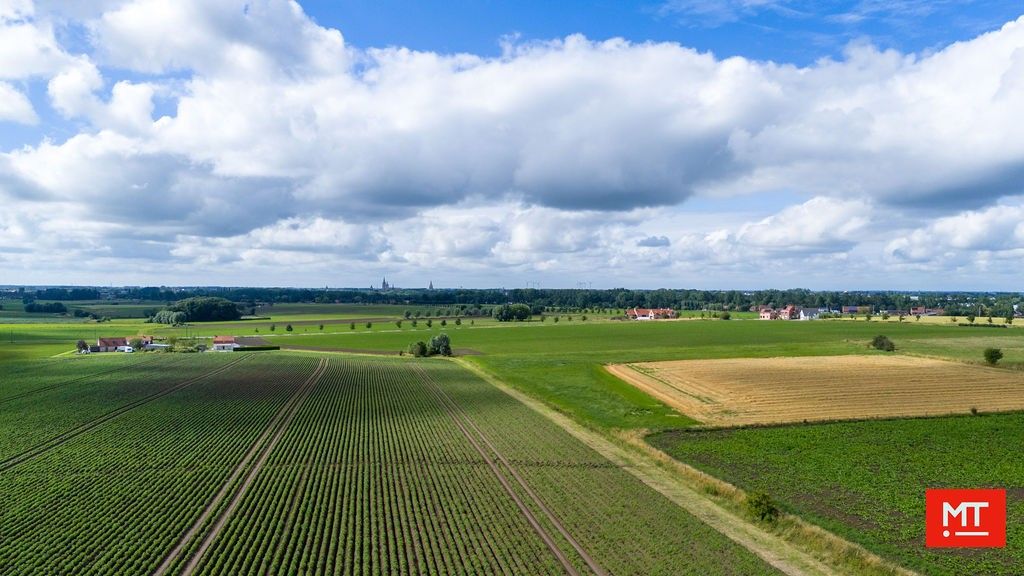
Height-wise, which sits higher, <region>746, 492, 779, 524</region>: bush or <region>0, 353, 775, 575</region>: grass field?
<region>746, 492, 779, 524</region>: bush

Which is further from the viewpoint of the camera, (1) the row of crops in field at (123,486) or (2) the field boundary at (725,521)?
(1) the row of crops in field at (123,486)

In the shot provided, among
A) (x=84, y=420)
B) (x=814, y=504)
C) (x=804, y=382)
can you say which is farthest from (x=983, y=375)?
(x=84, y=420)

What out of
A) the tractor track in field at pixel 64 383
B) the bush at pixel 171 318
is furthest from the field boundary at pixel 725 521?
the bush at pixel 171 318

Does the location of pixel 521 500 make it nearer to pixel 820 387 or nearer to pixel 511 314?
pixel 820 387

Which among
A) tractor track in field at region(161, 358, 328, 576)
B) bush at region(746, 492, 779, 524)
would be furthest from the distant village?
bush at region(746, 492, 779, 524)

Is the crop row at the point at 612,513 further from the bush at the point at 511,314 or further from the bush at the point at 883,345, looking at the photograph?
the bush at the point at 511,314

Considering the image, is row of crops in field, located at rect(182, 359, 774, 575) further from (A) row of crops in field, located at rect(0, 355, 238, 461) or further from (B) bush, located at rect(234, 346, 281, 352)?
(B) bush, located at rect(234, 346, 281, 352)

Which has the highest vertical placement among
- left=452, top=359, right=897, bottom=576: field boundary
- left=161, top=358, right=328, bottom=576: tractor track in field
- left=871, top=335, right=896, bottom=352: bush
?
left=871, top=335, right=896, bottom=352: bush
